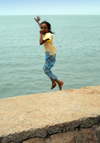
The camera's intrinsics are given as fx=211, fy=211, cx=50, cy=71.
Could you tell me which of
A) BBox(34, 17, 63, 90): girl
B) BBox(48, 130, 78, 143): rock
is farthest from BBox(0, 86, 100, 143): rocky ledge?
BBox(34, 17, 63, 90): girl

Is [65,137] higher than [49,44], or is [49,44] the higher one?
[49,44]

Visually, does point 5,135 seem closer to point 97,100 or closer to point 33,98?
point 33,98

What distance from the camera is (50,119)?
315 cm

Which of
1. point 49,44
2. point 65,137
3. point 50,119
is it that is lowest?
point 65,137

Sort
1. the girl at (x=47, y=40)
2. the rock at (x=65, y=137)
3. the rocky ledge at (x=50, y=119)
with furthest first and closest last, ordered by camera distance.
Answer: the girl at (x=47, y=40) → the rock at (x=65, y=137) → the rocky ledge at (x=50, y=119)

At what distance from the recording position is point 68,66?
49.5ft

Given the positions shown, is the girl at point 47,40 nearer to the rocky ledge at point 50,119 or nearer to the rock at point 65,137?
the rocky ledge at point 50,119

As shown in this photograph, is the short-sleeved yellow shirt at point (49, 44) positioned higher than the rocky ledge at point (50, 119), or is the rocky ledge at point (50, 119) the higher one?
the short-sleeved yellow shirt at point (49, 44)

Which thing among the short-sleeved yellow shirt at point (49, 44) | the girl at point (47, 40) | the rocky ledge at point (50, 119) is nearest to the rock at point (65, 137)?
the rocky ledge at point (50, 119)

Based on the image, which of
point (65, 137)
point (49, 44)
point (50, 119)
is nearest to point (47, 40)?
point (49, 44)

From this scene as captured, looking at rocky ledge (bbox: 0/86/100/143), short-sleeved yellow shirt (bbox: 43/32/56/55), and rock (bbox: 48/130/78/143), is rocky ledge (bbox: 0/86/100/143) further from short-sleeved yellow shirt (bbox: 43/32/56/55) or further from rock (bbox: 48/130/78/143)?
short-sleeved yellow shirt (bbox: 43/32/56/55)

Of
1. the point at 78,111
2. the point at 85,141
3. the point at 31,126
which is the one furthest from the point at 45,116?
the point at 85,141

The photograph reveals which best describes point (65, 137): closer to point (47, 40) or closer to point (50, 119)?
point (50, 119)

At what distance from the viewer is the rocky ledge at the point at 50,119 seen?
2984 mm
